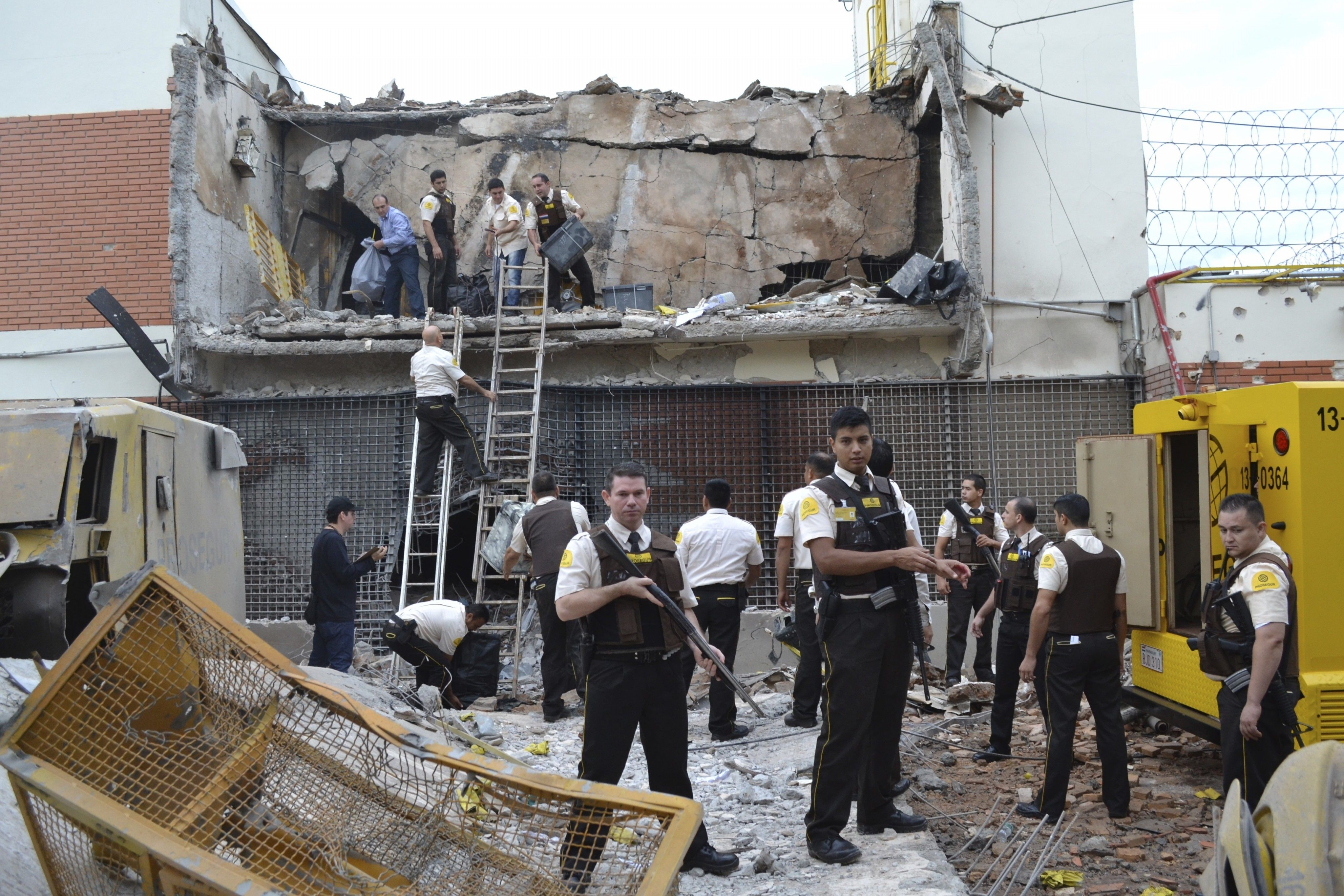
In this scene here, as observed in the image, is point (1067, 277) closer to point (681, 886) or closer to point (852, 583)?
point (852, 583)

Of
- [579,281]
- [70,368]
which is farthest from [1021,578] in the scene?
[70,368]

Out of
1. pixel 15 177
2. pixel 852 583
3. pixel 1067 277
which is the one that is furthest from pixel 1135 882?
pixel 15 177

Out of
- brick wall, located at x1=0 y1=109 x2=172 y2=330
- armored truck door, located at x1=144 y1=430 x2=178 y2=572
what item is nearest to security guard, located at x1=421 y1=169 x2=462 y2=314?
brick wall, located at x1=0 y1=109 x2=172 y2=330

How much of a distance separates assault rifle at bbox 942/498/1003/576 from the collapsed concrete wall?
409 cm

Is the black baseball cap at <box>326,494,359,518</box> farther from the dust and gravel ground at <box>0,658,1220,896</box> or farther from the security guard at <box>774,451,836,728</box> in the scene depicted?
the security guard at <box>774,451,836,728</box>

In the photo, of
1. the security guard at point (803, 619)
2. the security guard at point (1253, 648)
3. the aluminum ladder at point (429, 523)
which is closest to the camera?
the security guard at point (1253, 648)

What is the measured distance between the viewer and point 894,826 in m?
4.61

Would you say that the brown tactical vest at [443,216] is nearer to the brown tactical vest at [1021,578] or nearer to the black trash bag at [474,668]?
the black trash bag at [474,668]

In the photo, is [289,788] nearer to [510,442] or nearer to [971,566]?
[971,566]

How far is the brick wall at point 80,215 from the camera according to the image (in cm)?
1048

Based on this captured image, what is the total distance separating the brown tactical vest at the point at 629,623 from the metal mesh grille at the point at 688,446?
5.71m

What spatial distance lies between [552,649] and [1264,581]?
4.61 meters

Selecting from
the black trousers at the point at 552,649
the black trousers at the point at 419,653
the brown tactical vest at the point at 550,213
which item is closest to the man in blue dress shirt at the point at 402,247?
the brown tactical vest at the point at 550,213

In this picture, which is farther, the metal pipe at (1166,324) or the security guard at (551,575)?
the metal pipe at (1166,324)
